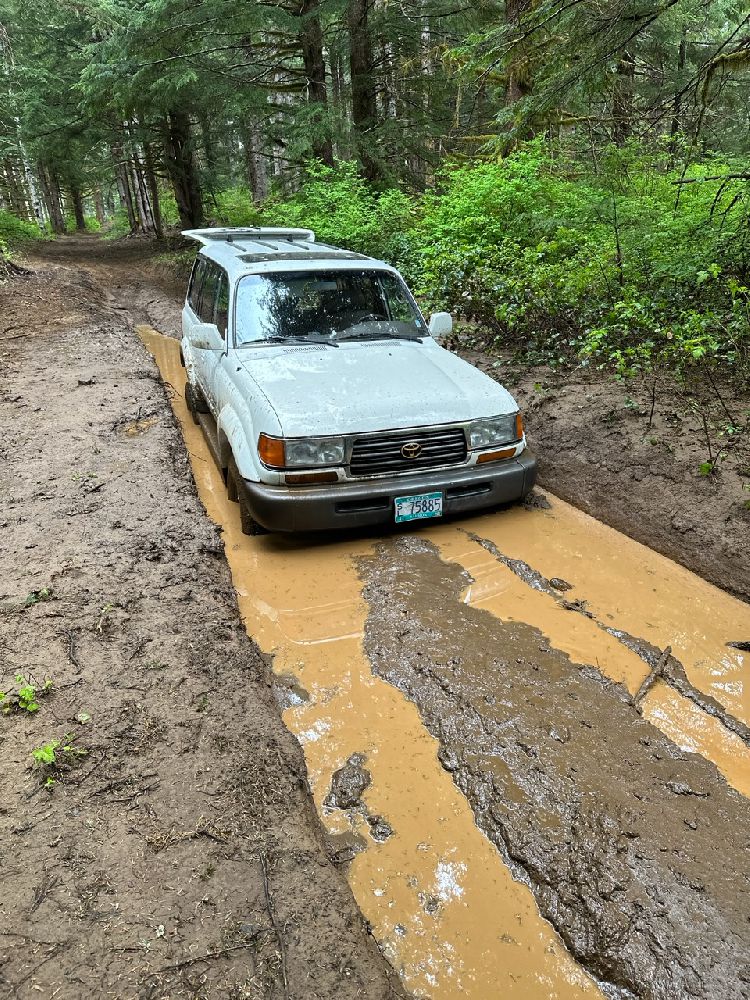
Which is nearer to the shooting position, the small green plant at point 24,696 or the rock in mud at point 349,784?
the rock in mud at point 349,784

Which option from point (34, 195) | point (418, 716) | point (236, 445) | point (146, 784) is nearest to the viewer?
point (146, 784)

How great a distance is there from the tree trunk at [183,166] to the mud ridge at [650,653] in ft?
66.8

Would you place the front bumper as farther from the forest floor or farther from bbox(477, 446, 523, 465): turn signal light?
the forest floor

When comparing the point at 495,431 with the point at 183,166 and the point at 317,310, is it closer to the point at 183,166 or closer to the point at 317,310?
the point at 317,310

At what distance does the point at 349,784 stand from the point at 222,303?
14.3ft

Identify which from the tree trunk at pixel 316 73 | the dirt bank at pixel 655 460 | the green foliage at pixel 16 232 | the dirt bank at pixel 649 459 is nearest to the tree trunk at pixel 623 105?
the tree trunk at pixel 316 73

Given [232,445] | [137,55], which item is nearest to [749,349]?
[232,445]

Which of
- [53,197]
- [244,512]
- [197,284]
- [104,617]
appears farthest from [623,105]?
[53,197]

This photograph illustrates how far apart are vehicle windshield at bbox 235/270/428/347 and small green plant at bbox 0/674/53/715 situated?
10.2ft

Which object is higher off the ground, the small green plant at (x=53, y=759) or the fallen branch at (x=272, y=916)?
the small green plant at (x=53, y=759)

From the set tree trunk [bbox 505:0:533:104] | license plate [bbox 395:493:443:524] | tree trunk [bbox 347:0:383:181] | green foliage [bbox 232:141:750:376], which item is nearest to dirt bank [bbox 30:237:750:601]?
green foliage [bbox 232:141:750:376]

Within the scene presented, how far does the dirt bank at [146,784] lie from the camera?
1.96 metres

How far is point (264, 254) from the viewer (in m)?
5.79

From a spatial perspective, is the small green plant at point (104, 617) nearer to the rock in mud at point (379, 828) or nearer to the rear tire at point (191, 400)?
the rock in mud at point (379, 828)
